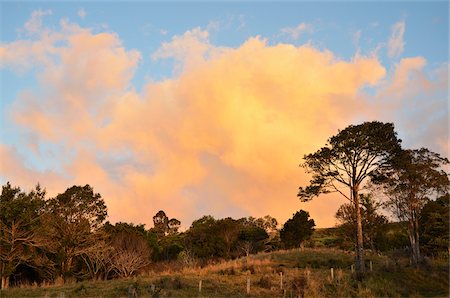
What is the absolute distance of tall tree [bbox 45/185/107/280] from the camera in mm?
45250

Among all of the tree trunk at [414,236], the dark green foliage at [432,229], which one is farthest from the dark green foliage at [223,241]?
the tree trunk at [414,236]

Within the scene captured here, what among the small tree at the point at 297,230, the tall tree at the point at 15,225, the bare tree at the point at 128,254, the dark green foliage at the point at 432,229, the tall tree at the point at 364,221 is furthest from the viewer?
the small tree at the point at 297,230

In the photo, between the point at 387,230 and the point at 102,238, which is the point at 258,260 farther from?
the point at 387,230

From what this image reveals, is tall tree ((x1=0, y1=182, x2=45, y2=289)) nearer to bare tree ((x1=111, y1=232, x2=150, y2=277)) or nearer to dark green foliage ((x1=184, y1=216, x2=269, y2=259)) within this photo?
bare tree ((x1=111, y1=232, x2=150, y2=277))

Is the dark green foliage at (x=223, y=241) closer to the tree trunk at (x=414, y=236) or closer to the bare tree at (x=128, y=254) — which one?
the bare tree at (x=128, y=254)

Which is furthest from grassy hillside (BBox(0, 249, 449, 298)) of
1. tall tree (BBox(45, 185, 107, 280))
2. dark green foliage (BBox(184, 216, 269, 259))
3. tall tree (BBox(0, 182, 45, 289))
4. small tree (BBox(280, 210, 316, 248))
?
small tree (BBox(280, 210, 316, 248))

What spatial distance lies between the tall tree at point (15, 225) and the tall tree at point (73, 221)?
6424 mm

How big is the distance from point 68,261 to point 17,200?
42.1 feet

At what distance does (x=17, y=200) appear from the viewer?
3612 centimetres

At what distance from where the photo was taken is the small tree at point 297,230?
74.7 meters

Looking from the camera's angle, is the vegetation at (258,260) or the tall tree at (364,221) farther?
the tall tree at (364,221)

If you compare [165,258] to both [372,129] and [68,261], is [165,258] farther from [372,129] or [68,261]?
[372,129]

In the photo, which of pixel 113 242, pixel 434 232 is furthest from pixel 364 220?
pixel 113 242

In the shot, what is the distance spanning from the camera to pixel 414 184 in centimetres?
3909
